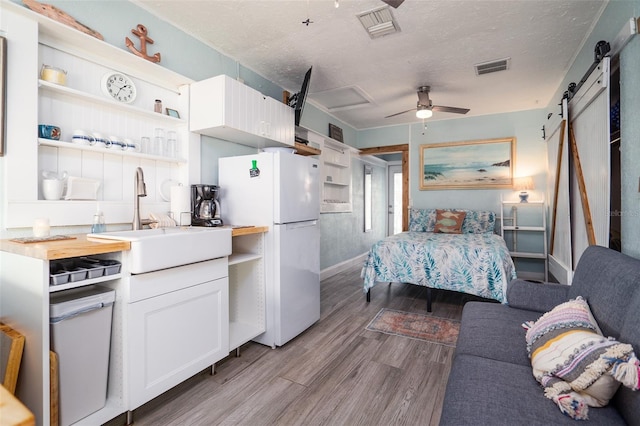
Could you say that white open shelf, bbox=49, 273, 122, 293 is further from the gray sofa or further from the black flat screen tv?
the black flat screen tv

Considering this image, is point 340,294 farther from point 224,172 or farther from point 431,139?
point 431,139

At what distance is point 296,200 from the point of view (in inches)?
101

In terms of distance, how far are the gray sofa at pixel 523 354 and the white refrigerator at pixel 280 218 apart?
130cm

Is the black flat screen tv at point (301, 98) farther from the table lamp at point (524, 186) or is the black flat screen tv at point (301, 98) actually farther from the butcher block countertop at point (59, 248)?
the table lamp at point (524, 186)

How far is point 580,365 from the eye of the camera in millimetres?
1024

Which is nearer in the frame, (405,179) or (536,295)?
(536,295)

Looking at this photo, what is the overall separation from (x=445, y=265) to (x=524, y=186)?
2.26m

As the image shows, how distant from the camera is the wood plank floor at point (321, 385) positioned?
1646mm

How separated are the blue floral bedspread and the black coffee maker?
6.21 feet

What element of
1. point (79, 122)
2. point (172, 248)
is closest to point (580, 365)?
point (172, 248)

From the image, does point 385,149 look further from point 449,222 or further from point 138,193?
point 138,193

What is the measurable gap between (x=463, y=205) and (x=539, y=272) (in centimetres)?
141

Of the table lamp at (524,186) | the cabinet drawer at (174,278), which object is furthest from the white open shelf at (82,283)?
the table lamp at (524,186)

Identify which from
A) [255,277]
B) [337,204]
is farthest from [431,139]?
[255,277]
